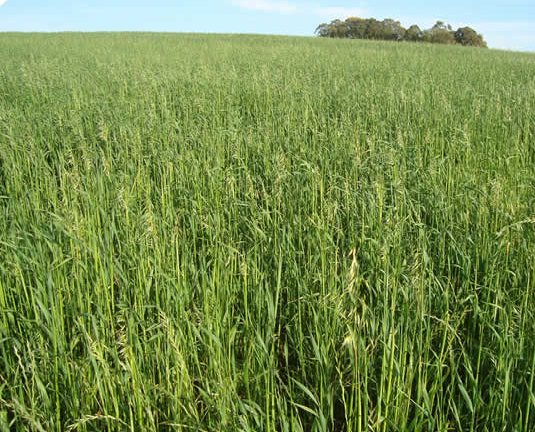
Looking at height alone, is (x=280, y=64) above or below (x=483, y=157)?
above

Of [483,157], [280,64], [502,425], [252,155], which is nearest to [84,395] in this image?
[502,425]

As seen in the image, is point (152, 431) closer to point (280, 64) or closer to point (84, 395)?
point (84, 395)

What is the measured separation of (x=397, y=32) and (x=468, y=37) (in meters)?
7.78

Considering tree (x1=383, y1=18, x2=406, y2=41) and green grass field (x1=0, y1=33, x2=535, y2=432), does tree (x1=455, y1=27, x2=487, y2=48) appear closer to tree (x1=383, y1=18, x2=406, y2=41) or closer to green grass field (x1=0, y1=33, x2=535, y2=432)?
tree (x1=383, y1=18, x2=406, y2=41)

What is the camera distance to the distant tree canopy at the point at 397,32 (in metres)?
46.9

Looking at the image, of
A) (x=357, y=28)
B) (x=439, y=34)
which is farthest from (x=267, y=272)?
(x=357, y=28)

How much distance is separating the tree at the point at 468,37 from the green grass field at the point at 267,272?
49375mm

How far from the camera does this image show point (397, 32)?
165 ft

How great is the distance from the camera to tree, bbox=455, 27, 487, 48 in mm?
48656

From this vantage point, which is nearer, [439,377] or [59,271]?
[439,377]

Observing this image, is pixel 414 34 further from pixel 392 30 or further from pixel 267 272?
pixel 267 272

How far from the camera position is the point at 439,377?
158 cm

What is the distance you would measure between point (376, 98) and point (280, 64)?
5.64 meters

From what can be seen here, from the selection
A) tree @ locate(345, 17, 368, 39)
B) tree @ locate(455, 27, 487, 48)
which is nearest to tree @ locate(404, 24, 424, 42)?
tree @ locate(455, 27, 487, 48)
